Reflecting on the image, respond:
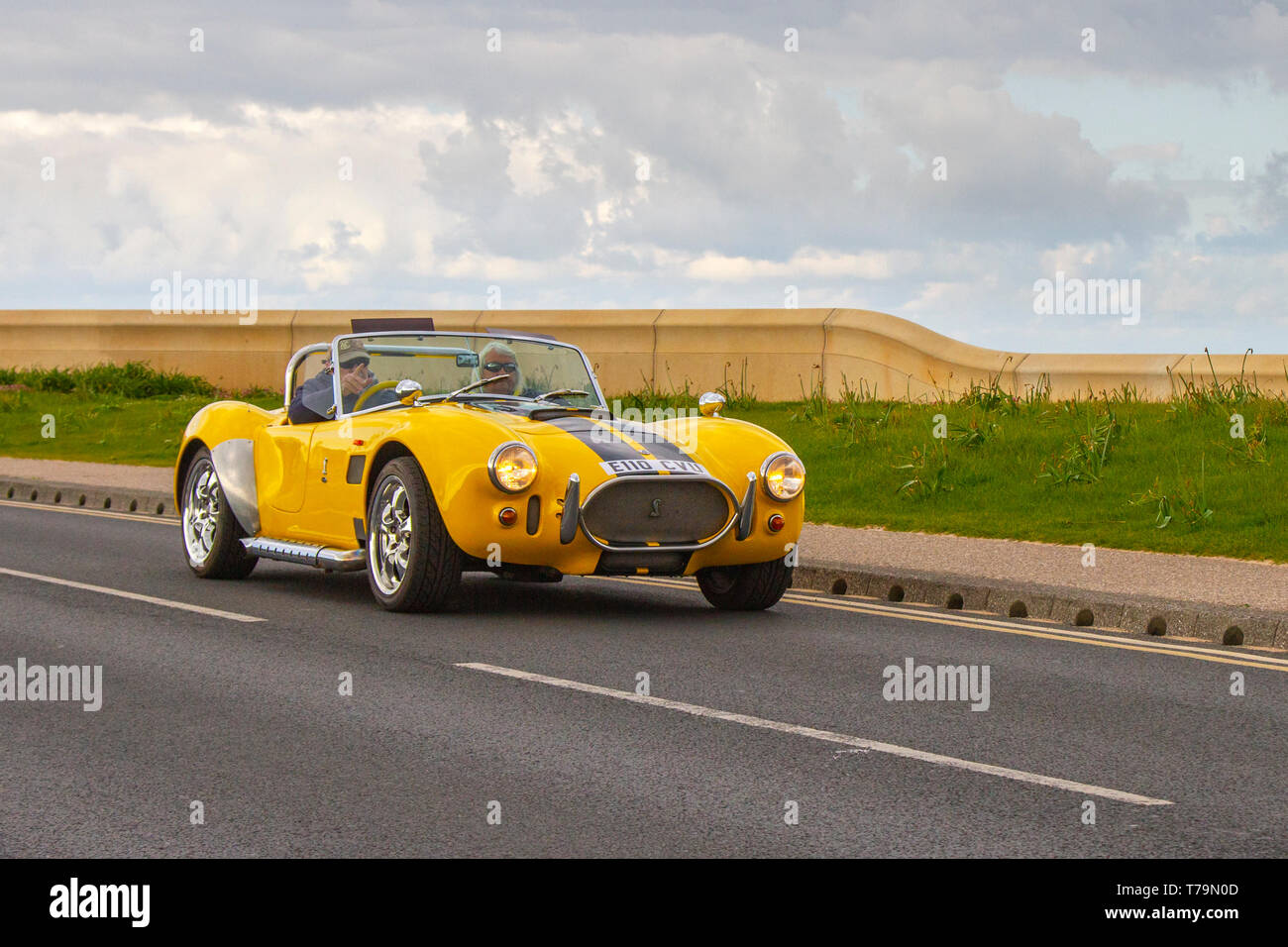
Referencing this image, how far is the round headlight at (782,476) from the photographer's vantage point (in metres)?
10.3

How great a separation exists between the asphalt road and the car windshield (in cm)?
146

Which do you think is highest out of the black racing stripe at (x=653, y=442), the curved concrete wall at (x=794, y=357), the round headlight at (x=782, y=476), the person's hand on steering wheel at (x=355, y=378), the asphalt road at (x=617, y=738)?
the curved concrete wall at (x=794, y=357)

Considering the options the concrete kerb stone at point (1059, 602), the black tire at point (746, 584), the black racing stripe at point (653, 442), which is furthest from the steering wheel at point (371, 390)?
the concrete kerb stone at point (1059, 602)

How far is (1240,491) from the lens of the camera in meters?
15.1

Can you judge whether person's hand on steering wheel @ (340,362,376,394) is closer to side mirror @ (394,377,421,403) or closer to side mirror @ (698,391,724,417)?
side mirror @ (394,377,421,403)

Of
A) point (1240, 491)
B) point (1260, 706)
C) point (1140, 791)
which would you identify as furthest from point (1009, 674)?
point (1240, 491)

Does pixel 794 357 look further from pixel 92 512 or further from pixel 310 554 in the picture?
pixel 310 554

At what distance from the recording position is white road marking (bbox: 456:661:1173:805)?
613 cm

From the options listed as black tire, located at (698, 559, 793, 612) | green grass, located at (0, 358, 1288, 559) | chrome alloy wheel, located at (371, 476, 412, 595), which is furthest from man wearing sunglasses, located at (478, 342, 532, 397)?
green grass, located at (0, 358, 1288, 559)

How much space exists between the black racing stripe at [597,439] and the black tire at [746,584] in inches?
46.0

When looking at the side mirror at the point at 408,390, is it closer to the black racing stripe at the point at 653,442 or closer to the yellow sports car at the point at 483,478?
the yellow sports car at the point at 483,478

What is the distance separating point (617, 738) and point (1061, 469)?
10.7 metres

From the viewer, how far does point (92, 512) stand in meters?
18.9
